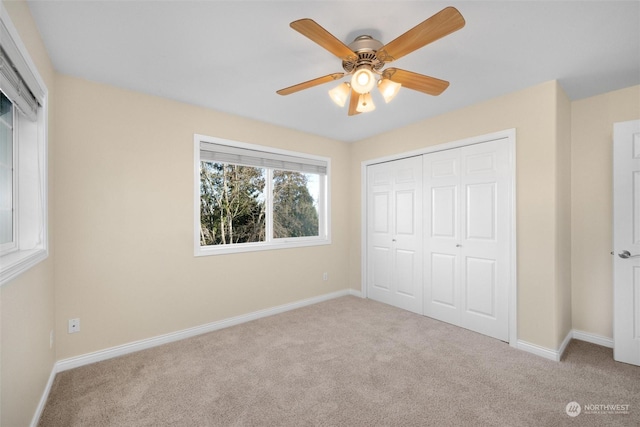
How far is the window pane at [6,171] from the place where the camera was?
5.01 feet

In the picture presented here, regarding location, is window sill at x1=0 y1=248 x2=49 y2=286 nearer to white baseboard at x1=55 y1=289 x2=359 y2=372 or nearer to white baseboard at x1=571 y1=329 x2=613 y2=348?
white baseboard at x1=55 y1=289 x2=359 y2=372

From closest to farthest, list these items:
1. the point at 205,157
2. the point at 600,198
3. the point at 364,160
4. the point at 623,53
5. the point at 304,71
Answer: the point at 623,53
the point at 304,71
the point at 600,198
the point at 205,157
the point at 364,160

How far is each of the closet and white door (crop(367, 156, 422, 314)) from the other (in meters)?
0.01

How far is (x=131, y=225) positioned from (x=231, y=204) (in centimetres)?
104

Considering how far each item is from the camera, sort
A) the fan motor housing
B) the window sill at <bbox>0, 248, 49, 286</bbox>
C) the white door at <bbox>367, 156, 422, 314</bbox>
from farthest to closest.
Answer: the white door at <bbox>367, 156, 422, 314</bbox>
the fan motor housing
the window sill at <bbox>0, 248, 49, 286</bbox>

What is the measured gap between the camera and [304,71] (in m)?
2.18

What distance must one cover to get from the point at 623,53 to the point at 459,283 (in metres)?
2.27

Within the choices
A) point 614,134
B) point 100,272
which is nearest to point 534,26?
point 614,134

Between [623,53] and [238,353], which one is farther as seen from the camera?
[238,353]

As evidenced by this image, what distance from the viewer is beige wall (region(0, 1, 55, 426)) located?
1260 mm

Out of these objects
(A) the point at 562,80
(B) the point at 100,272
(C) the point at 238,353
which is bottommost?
(C) the point at 238,353

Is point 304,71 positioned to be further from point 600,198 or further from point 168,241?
point 600,198

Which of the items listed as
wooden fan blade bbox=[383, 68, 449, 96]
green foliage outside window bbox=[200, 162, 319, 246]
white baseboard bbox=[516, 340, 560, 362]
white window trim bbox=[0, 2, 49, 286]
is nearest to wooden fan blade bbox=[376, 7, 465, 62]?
wooden fan blade bbox=[383, 68, 449, 96]

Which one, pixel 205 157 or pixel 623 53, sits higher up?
pixel 623 53
